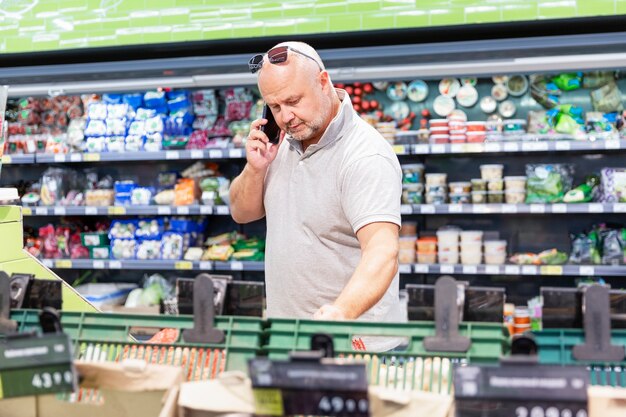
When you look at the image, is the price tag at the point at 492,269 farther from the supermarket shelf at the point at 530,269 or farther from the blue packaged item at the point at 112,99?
the blue packaged item at the point at 112,99

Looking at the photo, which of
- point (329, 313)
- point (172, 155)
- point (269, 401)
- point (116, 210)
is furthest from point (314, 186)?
point (116, 210)

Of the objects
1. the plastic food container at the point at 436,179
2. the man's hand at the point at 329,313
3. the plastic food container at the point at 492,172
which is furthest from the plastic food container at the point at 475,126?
the man's hand at the point at 329,313

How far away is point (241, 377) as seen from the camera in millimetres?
1022

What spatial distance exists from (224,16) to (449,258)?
7.40ft

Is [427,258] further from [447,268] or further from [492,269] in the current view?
[492,269]

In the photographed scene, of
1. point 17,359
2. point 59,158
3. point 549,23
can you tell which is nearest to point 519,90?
point 549,23

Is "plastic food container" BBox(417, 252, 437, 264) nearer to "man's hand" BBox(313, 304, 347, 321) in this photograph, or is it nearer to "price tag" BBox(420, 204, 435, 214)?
"price tag" BBox(420, 204, 435, 214)

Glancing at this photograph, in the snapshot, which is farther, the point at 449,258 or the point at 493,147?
the point at 449,258

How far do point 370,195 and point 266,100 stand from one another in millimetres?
464

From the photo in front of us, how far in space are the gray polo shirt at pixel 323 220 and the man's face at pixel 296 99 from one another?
6 cm

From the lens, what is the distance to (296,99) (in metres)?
2.18

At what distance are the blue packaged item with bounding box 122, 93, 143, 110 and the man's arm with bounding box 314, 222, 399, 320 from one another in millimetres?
4025

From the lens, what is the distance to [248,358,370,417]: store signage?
0.92 meters

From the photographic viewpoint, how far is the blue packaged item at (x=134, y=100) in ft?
18.6
